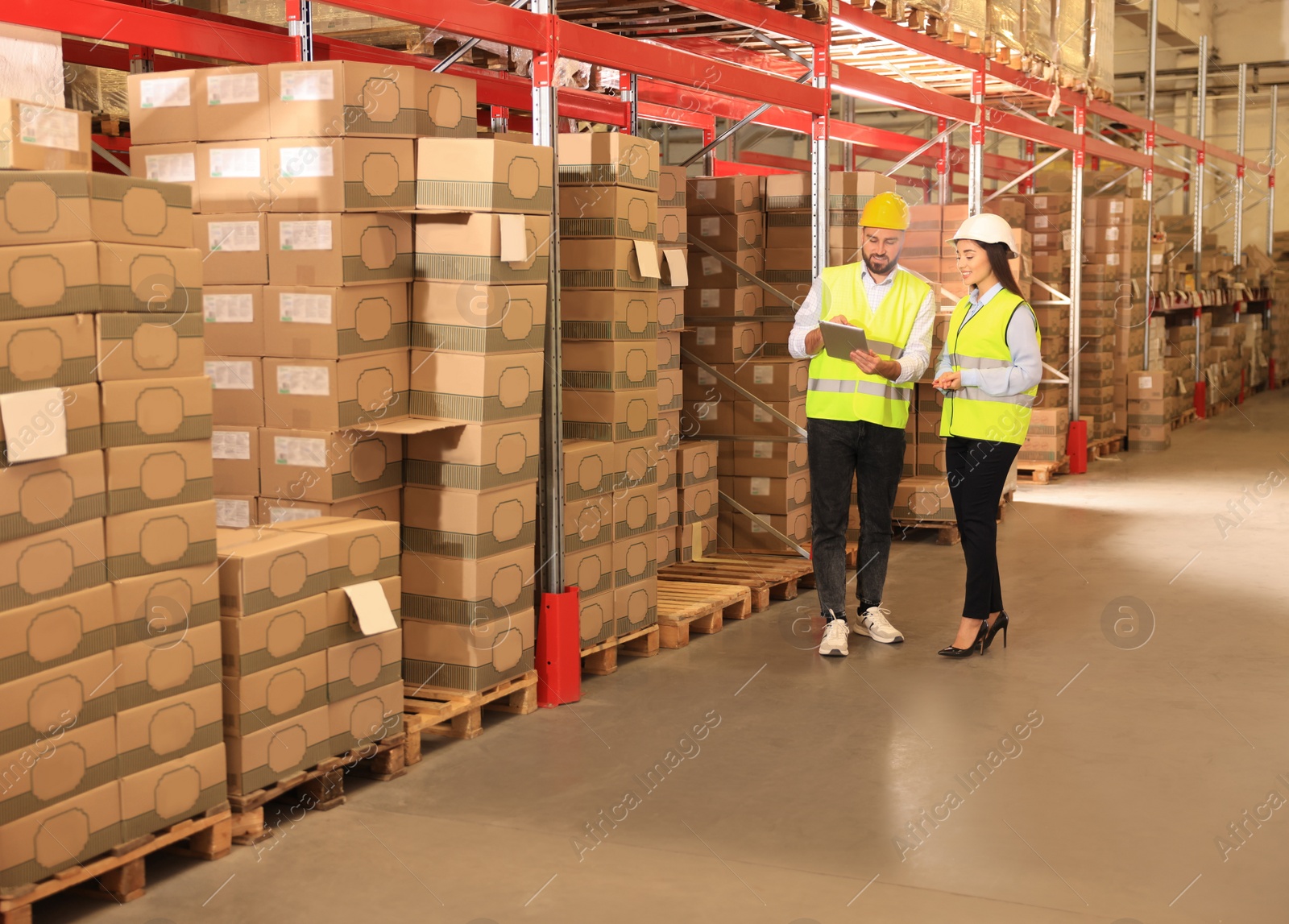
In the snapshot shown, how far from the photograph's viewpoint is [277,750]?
14.4ft

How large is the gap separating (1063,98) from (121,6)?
10821mm

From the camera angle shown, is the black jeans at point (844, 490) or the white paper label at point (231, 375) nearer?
the white paper label at point (231, 375)

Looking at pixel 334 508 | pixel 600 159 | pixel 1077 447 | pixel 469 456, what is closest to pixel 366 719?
pixel 334 508

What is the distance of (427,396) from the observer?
17.5ft

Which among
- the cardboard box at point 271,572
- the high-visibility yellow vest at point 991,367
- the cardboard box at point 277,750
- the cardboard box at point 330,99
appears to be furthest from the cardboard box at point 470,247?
the high-visibility yellow vest at point 991,367

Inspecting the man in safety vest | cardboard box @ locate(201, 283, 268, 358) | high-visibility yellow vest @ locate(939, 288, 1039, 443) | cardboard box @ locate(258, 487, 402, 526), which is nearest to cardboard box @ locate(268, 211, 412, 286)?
cardboard box @ locate(201, 283, 268, 358)

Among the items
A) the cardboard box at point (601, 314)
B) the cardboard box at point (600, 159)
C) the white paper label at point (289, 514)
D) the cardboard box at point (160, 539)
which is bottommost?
the white paper label at point (289, 514)

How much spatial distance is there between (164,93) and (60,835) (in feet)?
9.39

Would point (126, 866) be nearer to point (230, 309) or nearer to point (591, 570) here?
point (230, 309)

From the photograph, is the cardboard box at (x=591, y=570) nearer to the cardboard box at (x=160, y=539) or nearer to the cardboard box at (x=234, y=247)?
the cardboard box at (x=234, y=247)

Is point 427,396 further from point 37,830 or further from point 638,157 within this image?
point 37,830

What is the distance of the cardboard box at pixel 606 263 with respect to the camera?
6.21m

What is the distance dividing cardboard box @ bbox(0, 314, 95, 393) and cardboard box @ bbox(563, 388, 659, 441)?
2837 millimetres

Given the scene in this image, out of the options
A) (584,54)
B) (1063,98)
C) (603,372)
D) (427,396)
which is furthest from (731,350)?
(1063,98)
